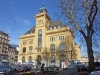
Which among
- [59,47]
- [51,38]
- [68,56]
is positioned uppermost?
[51,38]

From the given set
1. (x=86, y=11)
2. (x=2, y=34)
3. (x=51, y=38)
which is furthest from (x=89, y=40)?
(x=2, y=34)

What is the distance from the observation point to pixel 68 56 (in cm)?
5788

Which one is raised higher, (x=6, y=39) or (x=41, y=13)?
(x=41, y=13)

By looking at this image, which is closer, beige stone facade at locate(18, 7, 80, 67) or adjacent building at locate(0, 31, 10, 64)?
beige stone facade at locate(18, 7, 80, 67)

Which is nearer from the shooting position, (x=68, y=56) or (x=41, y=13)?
(x=68, y=56)

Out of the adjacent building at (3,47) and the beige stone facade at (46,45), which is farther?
the adjacent building at (3,47)

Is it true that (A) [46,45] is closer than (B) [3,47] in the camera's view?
Yes

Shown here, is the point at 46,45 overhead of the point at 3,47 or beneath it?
beneath

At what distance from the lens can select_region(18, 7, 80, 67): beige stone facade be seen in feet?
195

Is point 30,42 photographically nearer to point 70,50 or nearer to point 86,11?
point 70,50

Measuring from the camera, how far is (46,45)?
6656 cm

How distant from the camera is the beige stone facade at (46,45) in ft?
195

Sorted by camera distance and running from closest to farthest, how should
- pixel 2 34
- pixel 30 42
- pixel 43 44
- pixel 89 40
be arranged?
pixel 89 40, pixel 43 44, pixel 30 42, pixel 2 34

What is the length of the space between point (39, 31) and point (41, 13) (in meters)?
9.00
